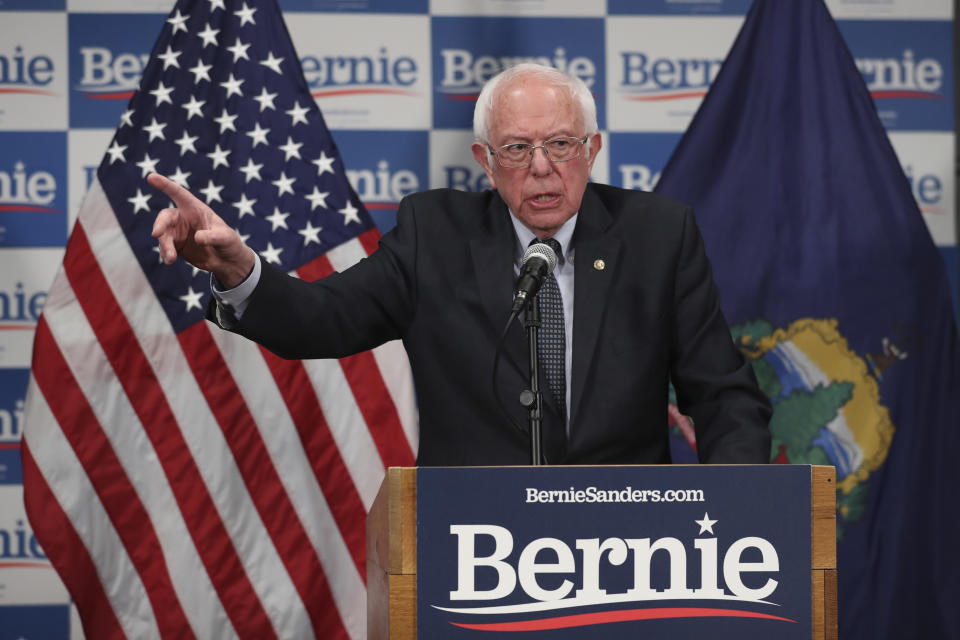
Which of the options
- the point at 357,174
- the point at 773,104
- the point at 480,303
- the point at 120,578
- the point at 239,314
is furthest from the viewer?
the point at 357,174

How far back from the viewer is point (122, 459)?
3.19 m

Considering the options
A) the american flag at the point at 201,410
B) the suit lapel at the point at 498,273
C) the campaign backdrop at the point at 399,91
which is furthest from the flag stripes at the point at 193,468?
the suit lapel at the point at 498,273

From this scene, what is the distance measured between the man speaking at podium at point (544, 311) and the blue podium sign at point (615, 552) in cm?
46

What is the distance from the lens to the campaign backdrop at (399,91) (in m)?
3.52

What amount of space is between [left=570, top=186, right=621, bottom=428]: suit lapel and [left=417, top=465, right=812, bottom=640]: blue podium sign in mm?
550

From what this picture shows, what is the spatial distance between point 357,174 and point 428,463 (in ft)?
5.69

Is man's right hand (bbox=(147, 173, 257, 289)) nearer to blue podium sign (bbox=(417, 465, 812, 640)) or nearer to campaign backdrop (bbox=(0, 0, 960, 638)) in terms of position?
blue podium sign (bbox=(417, 465, 812, 640))

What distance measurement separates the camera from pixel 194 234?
170cm

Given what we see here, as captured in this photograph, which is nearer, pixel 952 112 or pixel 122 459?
pixel 122 459

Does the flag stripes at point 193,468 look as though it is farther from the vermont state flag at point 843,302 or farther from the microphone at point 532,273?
the microphone at point 532,273

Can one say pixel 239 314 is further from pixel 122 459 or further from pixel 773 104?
pixel 773 104

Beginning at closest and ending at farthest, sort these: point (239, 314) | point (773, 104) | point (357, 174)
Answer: point (239, 314) → point (773, 104) → point (357, 174)

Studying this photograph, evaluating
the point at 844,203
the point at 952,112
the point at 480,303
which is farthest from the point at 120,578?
the point at 952,112

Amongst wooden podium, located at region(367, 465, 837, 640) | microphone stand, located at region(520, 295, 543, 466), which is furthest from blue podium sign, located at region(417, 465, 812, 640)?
microphone stand, located at region(520, 295, 543, 466)
